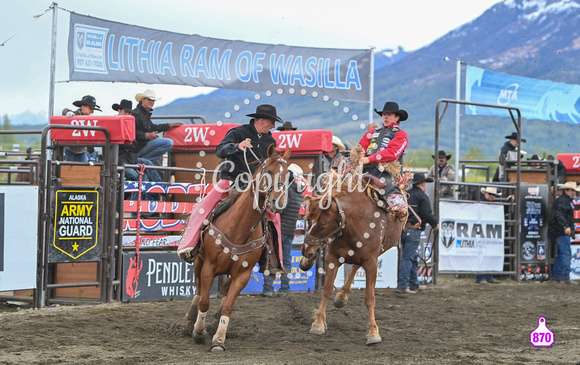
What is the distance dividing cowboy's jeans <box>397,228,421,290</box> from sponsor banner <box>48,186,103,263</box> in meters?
5.63

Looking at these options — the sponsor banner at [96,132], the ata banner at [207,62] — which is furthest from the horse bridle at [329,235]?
the ata banner at [207,62]

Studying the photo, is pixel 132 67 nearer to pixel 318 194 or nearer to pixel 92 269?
pixel 92 269

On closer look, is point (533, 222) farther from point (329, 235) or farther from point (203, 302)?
point (203, 302)

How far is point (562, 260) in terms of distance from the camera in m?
15.8

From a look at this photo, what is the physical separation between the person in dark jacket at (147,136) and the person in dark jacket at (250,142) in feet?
13.4

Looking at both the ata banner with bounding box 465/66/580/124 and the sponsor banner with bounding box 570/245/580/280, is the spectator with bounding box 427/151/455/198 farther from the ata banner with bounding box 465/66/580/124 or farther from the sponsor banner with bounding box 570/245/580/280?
the ata banner with bounding box 465/66/580/124

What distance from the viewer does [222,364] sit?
20.2 feet

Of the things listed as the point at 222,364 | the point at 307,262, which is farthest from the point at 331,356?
the point at 307,262

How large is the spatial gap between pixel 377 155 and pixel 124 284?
4343 mm

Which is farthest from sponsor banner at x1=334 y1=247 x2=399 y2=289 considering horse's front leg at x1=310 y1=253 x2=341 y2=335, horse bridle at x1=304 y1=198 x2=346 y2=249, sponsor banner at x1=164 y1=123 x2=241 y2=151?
horse bridle at x1=304 y1=198 x2=346 y2=249

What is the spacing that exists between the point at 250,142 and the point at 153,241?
3951 mm

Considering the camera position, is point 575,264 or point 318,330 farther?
point 575,264

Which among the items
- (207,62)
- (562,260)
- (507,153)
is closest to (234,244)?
(207,62)

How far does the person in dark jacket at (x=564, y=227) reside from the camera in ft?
51.1
